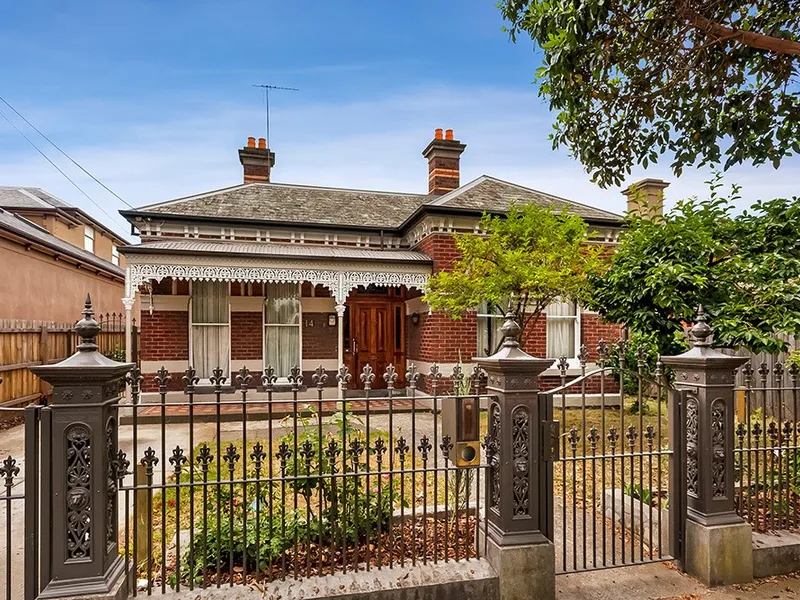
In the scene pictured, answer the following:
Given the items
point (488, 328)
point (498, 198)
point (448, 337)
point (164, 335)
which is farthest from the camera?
point (498, 198)

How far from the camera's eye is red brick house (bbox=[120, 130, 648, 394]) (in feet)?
33.6

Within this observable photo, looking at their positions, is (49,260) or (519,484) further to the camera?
(49,260)

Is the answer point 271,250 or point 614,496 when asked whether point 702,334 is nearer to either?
point 614,496

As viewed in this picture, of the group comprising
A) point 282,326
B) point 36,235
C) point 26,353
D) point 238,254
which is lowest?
point 26,353

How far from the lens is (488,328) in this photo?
11188 mm

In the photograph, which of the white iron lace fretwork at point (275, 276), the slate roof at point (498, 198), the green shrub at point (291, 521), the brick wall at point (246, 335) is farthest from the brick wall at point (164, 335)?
the green shrub at point (291, 521)

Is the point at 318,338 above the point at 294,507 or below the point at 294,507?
above

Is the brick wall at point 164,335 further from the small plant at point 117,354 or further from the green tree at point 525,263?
the green tree at point 525,263

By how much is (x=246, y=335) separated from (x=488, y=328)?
5.77 meters

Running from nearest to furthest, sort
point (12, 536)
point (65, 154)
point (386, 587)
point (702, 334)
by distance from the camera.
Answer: point (386, 587) < point (702, 334) < point (12, 536) < point (65, 154)

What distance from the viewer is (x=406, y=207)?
14750 mm

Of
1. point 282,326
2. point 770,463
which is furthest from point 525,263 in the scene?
point 282,326

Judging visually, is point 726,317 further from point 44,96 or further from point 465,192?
point 44,96

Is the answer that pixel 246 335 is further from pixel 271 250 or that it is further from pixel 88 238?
pixel 88 238
